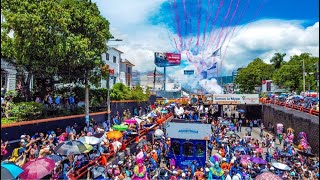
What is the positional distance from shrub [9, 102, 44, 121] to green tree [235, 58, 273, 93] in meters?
80.0

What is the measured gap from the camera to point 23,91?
981 inches

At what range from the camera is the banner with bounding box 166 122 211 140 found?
20.2 metres

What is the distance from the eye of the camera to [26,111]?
19984 mm

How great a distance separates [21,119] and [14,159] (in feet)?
21.3

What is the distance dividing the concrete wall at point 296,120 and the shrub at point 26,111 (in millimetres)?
22572

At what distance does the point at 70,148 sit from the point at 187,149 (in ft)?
27.9

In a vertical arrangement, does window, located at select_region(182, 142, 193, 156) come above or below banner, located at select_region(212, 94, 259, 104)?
below

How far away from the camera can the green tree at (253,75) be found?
308 feet

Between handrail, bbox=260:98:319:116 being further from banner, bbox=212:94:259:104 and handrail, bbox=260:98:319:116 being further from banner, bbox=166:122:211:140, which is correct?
banner, bbox=166:122:211:140

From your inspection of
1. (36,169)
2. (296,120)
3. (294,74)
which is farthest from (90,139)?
(294,74)

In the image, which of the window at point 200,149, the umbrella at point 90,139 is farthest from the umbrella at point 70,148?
the window at point 200,149

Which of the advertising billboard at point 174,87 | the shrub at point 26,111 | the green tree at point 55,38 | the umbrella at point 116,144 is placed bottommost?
the umbrella at point 116,144

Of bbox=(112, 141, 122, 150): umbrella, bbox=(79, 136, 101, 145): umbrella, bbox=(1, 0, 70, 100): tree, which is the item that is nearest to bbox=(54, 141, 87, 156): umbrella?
bbox=(79, 136, 101, 145): umbrella

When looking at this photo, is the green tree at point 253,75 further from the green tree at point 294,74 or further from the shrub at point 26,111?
the shrub at point 26,111
